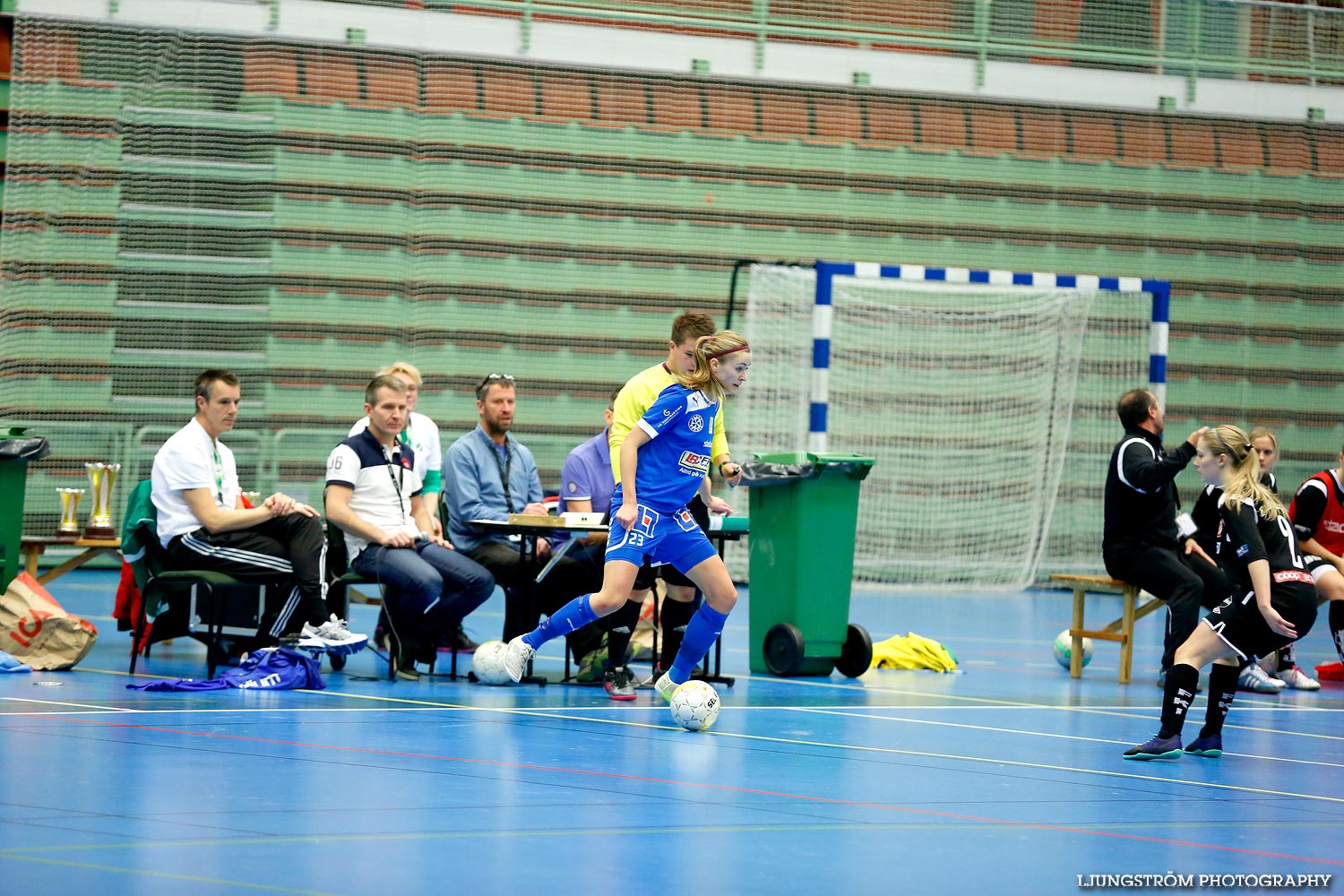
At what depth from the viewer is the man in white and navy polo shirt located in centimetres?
777

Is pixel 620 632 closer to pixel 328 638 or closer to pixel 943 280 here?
pixel 328 638

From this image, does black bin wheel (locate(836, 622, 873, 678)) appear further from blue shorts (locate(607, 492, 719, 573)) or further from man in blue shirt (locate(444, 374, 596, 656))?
blue shorts (locate(607, 492, 719, 573))

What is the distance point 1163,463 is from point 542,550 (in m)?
3.25

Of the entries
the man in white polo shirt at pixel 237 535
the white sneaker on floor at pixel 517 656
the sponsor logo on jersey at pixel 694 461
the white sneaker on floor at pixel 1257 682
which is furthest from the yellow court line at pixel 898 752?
the white sneaker on floor at pixel 1257 682

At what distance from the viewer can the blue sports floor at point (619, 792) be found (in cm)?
371

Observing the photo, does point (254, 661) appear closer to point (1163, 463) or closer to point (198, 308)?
point (1163, 463)

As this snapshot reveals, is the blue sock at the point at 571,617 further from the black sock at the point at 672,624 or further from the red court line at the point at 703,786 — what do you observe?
the red court line at the point at 703,786

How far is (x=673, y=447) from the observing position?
6.66m

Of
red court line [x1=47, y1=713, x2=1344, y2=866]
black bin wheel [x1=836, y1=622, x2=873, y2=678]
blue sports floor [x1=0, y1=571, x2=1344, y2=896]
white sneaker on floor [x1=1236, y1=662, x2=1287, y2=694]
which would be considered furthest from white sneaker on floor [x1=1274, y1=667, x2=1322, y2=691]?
red court line [x1=47, y1=713, x2=1344, y2=866]

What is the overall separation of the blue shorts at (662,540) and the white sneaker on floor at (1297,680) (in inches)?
164

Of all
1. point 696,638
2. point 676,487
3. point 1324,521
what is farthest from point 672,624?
point 1324,521

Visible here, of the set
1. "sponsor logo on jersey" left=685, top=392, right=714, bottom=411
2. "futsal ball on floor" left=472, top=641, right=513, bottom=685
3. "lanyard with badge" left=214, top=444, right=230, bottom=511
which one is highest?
"sponsor logo on jersey" left=685, top=392, right=714, bottom=411

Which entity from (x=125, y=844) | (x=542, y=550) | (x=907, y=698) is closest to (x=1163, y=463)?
(x=907, y=698)

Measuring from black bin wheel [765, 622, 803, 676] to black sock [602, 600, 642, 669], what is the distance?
1.20 m
